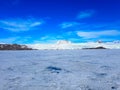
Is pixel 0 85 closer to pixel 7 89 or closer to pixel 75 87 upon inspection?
pixel 7 89

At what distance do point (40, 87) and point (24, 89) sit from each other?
0.68 meters

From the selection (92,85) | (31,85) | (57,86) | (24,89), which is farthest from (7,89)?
(92,85)

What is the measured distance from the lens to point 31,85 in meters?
8.18

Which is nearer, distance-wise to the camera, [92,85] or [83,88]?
[83,88]

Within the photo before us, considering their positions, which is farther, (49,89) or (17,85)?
(17,85)

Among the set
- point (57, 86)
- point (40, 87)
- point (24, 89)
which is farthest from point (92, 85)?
point (24, 89)

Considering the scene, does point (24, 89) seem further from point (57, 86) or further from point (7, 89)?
point (57, 86)

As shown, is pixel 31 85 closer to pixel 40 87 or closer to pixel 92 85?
pixel 40 87

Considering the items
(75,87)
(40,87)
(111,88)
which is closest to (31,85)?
(40,87)

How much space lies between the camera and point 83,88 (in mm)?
7535

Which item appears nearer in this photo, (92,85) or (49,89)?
(49,89)

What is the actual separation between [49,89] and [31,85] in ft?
3.65

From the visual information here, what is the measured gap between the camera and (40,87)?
779 cm

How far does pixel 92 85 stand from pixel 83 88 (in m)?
0.65
